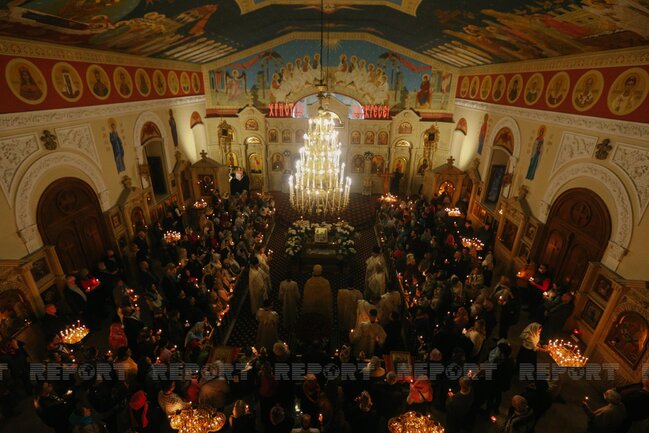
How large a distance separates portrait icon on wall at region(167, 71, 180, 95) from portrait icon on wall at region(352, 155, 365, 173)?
30.3 feet

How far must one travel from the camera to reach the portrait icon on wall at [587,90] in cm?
772

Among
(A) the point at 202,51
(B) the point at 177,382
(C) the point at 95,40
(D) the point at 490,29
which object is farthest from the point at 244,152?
(B) the point at 177,382

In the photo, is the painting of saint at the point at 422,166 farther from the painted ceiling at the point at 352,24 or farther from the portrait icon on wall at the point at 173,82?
the portrait icon on wall at the point at 173,82

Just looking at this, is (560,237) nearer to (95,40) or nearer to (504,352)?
(504,352)

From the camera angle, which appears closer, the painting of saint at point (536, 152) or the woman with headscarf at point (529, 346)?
the woman with headscarf at point (529, 346)

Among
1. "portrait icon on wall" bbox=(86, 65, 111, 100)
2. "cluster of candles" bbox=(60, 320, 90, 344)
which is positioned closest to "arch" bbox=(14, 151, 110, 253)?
"portrait icon on wall" bbox=(86, 65, 111, 100)

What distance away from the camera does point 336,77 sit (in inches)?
675

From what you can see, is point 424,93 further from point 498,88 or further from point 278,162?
point 278,162

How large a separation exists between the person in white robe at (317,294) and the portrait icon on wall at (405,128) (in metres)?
12.1

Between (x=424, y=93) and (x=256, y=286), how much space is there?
13726mm

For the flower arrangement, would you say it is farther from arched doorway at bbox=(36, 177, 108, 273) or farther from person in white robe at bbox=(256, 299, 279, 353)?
arched doorway at bbox=(36, 177, 108, 273)

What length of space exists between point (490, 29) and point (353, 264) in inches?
308

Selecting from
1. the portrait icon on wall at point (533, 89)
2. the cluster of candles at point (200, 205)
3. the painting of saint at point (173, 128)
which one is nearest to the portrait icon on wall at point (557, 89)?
the portrait icon on wall at point (533, 89)

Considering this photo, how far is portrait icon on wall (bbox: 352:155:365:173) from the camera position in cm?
1817
